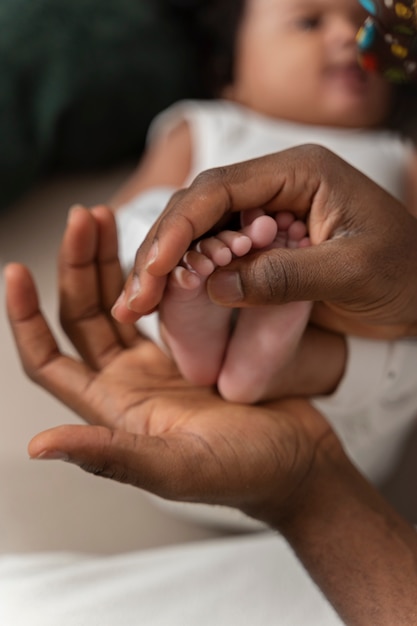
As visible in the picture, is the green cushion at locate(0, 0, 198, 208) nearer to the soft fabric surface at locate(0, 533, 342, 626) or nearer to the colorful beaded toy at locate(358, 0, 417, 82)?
the colorful beaded toy at locate(358, 0, 417, 82)

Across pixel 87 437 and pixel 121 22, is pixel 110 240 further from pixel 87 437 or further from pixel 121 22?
pixel 121 22

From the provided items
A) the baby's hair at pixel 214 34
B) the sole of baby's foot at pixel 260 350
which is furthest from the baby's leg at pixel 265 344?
the baby's hair at pixel 214 34

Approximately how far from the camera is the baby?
1.91ft

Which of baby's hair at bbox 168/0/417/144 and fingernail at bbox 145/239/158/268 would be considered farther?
baby's hair at bbox 168/0/417/144

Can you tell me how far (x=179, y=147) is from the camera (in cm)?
105

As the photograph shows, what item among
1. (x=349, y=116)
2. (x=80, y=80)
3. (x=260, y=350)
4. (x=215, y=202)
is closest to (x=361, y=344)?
(x=260, y=350)

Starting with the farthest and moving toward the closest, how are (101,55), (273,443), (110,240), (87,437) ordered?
(101,55)
(110,240)
(273,443)
(87,437)

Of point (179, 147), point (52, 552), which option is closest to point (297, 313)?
point (52, 552)

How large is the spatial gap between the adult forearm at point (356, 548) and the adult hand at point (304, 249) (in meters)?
Result: 0.16

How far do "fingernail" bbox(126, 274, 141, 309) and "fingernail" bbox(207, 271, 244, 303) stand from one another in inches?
2.1

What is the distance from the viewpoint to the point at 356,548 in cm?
60

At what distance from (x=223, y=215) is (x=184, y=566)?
1.00 ft

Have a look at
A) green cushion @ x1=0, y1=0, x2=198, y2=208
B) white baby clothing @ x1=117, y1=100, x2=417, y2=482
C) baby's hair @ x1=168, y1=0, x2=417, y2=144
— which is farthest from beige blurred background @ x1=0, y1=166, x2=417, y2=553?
baby's hair @ x1=168, y1=0, x2=417, y2=144

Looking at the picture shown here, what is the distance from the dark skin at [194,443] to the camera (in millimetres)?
515
